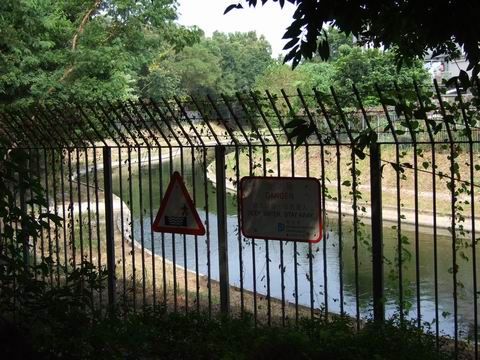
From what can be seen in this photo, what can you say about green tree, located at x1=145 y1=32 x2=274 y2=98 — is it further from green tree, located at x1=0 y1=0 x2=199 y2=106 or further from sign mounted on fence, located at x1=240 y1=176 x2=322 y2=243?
sign mounted on fence, located at x1=240 y1=176 x2=322 y2=243

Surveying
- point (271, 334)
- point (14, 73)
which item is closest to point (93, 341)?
point (271, 334)

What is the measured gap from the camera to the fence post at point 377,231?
4496mm

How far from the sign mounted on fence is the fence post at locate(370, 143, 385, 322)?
424 mm

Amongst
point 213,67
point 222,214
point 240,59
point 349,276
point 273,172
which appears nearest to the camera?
point 222,214

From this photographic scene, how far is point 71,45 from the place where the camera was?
1655cm

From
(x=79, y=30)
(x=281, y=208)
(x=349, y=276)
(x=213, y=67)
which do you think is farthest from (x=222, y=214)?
(x=213, y=67)

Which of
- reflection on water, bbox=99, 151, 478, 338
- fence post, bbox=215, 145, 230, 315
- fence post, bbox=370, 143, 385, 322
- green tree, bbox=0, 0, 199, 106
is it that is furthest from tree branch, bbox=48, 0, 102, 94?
fence post, bbox=370, 143, 385, 322

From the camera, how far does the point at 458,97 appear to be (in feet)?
12.6

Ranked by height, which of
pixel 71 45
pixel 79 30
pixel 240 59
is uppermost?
pixel 240 59

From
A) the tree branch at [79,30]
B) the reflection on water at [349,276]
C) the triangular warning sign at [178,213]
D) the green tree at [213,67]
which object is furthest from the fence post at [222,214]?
the green tree at [213,67]

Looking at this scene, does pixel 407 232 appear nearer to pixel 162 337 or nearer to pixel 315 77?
pixel 162 337

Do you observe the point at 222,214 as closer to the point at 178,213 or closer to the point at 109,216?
the point at 178,213

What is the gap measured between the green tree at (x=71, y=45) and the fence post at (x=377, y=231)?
10590 millimetres

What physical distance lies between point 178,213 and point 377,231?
1829mm
